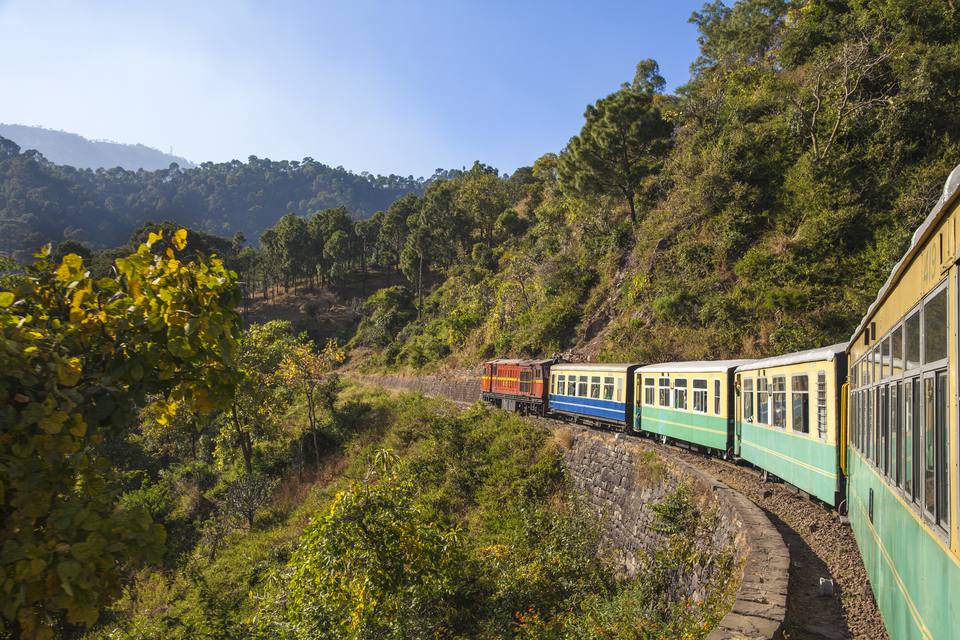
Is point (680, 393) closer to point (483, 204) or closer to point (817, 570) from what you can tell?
point (817, 570)

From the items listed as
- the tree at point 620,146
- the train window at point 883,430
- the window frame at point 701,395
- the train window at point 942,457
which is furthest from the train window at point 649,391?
the tree at point 620,146

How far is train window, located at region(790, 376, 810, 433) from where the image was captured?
9.30 metres

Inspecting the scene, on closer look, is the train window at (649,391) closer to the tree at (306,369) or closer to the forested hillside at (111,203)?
the tree at (306,369)

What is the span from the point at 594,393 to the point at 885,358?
50.8 feet

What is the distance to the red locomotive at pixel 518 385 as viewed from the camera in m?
24.0

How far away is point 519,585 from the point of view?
1129 cm

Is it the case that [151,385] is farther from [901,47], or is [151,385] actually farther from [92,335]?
[901,47]

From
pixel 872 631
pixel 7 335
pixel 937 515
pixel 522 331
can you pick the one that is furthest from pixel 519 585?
pixel 522 331

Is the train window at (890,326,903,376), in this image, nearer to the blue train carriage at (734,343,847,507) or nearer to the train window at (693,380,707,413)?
the blue train carriage at (734,343,847,507)

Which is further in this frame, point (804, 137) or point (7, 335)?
point (804, 137)

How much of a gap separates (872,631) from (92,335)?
7007 mm

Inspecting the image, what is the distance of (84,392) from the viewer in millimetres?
2826

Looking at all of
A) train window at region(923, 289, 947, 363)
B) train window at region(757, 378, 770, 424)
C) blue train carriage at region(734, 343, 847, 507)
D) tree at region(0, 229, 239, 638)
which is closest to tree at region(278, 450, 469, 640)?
blue train carriage at region(734, 343, 847, 507)

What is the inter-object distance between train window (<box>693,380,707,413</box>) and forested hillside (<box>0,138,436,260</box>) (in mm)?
83616
